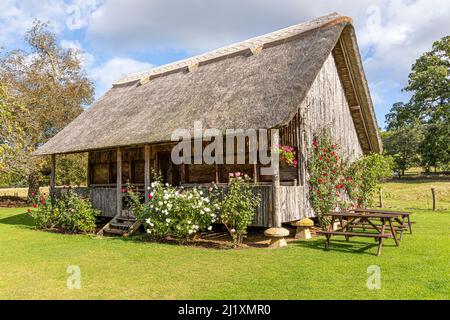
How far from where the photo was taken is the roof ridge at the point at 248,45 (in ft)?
39.7

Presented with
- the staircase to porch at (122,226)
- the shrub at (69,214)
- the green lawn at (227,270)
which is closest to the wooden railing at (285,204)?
the green lawn at (227,270)

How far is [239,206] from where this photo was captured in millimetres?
9484

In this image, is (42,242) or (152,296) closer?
(152,296)

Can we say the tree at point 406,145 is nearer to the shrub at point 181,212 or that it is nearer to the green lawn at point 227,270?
the green lawn at point 227,270

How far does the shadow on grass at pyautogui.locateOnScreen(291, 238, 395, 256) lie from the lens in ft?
28.0

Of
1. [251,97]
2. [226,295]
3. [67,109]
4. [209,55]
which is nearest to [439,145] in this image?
[209,55]

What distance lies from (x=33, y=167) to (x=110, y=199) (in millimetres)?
11928

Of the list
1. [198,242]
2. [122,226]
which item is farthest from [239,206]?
[122,226]

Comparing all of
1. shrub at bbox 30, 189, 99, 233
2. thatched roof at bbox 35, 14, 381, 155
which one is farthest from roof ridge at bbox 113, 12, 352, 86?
shrub at bbox 30, 189, 99, 233

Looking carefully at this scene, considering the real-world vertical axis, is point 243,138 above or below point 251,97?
below

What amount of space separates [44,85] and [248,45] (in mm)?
19564

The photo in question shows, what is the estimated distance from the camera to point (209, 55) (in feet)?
50.7

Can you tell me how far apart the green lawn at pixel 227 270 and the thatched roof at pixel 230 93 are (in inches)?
131
